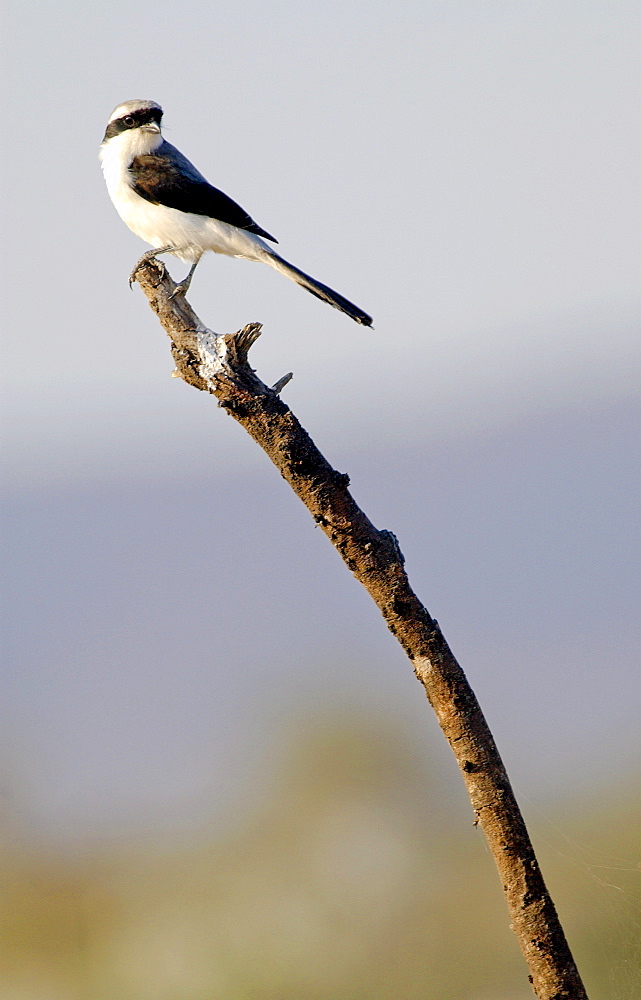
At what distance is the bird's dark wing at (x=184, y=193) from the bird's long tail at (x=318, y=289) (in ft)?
0.77

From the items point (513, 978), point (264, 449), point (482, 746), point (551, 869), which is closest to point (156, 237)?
point (264, 449)

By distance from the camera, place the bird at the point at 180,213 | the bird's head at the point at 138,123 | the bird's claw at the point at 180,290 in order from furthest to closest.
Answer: the bird's head at the point at 138,123
the bird at the point at 180,213
the bird's claw at the point at 180,290

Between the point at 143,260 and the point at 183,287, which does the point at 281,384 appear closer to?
the point at 183,287

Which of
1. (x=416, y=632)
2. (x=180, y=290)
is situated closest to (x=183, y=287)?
(x=180, y=290)

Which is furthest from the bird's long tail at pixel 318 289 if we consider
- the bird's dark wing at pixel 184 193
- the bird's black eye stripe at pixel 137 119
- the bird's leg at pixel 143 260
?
the bird's black eye stripe at pixel 137 119

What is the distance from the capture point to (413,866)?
570 cm

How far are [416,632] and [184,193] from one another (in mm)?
2513

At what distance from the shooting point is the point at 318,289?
3.64m

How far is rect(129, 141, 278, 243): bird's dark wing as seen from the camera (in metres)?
4.07

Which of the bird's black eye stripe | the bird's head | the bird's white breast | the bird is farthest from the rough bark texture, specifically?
the bird's black eye stripe

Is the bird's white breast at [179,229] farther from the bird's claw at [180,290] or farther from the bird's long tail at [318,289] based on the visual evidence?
the bird's claw at [180,290]

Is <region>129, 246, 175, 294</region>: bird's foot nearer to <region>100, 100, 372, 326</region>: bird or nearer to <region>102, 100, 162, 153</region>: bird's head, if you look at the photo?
<region>100, 100, 372, 326</region>: bird

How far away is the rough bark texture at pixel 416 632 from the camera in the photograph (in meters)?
2.33

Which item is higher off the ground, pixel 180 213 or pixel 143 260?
pixel 180 213
